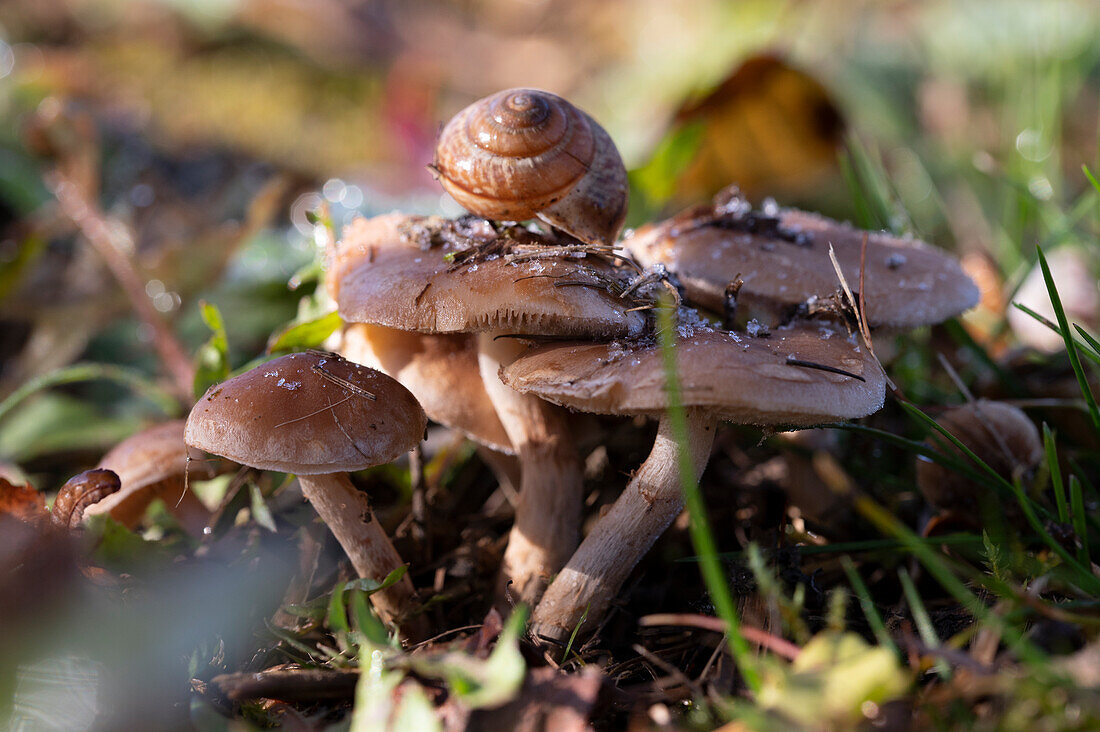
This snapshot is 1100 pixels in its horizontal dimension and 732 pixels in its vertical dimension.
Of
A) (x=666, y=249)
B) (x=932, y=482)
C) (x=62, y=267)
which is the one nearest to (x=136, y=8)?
(x=62, y=267)

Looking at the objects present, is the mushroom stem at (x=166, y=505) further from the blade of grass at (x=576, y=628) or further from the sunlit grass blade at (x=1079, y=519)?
the sunlit grass blade at (x=1079, y=519)

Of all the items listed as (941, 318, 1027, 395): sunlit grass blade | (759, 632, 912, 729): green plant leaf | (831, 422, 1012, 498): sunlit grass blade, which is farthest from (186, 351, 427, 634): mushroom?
(941, 318, 1027, 395): sunlit grass blade

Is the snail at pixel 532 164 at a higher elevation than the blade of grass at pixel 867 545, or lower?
higher

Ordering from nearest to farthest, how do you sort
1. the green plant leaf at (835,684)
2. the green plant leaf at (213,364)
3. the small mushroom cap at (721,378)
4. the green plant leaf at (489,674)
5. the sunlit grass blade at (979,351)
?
1. the green plant leaf at (835,684)
2. the green plant leaf at (489,674)
3. the small mushroom cap at (721,378)
4. the green plant leaf at (213,364)
5. the sunlit grass blade at (979,351)

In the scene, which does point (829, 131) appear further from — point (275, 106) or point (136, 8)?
point (136, 8)

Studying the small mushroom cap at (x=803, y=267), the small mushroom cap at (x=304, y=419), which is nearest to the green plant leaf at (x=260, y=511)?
the small mushroom cap at (x=304, y=419)

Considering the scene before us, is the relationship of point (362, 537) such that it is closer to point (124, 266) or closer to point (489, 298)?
point (489, 298)
